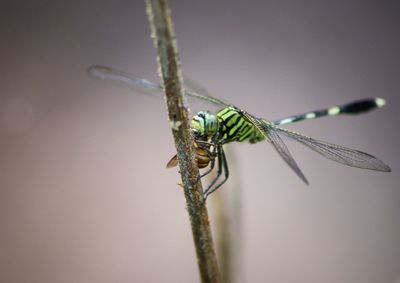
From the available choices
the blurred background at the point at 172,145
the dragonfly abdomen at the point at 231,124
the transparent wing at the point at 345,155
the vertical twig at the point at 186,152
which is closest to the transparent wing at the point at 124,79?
the dragonfly abdomen at the point at 231,124

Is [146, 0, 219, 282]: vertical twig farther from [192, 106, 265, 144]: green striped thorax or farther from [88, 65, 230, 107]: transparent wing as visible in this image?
[88, 65, 230, 107]: transparent wing

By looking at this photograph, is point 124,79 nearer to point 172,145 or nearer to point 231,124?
point 231,124

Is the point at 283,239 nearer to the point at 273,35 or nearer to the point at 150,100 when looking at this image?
the point at 150,100

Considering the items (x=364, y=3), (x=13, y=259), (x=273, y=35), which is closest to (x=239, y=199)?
(x=13, y=259)

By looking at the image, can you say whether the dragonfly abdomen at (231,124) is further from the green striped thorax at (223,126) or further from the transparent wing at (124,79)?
the transparent wing at (124,79)

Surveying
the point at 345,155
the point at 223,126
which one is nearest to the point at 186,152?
the point at 223,126

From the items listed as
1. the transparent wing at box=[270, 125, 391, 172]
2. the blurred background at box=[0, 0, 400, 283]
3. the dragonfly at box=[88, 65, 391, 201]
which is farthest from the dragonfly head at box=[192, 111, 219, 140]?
the blurred background at box=[0, 0, 400, 283]
